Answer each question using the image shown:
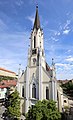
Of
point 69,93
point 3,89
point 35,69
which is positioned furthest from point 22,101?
point 69,93

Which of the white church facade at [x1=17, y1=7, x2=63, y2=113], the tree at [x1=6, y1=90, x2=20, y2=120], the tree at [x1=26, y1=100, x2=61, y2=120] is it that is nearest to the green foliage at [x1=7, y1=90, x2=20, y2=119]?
the tree at [x1=6, y1=90, x2=20, y2=120]

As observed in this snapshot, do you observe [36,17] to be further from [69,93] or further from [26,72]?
[69,93]

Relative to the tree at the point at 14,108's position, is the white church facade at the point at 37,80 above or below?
above

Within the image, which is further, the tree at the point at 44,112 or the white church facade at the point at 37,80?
→ the white church facade at the point at 37,80

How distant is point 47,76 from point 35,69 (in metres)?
3.57

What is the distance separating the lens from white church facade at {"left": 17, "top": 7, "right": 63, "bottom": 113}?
32.3 m

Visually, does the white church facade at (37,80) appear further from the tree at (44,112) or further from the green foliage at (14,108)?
the tree at (44,112)

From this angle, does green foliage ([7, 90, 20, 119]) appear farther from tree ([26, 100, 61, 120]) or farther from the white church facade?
tree ([26, 100, 61, 120])

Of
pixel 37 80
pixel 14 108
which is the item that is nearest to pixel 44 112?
pixel 14 108

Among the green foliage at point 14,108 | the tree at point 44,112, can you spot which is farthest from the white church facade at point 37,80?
the tree at point 44,112

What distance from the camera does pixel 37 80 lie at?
111ft

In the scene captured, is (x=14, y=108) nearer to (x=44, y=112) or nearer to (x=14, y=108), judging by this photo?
(x=14, y=108)

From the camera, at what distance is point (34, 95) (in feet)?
112

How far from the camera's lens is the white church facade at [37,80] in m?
32.3
